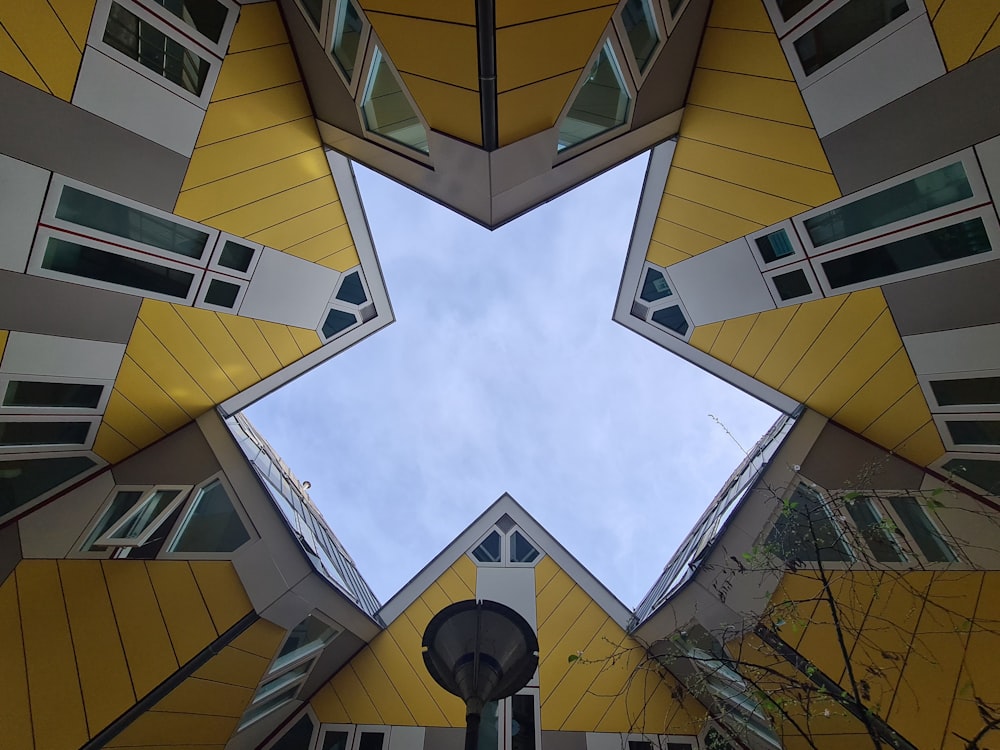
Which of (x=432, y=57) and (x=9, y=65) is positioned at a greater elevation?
(x=9, y=65)

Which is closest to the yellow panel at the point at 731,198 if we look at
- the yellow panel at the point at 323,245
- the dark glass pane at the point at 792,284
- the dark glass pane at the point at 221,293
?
the dark glass pane at the point at 792,284

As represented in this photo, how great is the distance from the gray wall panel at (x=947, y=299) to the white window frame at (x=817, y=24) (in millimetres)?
2631

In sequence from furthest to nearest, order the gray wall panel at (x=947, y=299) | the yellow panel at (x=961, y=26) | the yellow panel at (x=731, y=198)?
1. the yellow panel at (x=731, y=198)
2. the gray wall panel at (x=947, y=299)
3. the yellow panel at (x=961, y=26)

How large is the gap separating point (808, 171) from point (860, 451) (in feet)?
13.8

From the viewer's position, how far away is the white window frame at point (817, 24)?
4.72 metres

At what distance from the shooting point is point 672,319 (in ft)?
32.7

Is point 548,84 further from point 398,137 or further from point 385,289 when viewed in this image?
point 385,289

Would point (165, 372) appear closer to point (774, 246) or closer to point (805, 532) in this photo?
point (774, 246)

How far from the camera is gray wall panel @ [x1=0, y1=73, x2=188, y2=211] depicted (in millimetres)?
4738

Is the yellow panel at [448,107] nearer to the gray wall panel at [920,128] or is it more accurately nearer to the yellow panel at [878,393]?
the gray wall panel at [920,128]

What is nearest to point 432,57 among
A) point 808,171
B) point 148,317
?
point 808,171

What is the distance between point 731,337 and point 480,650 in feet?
24.2

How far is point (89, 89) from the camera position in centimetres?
512

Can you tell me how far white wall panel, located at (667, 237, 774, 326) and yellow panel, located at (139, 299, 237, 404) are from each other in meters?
8.47
